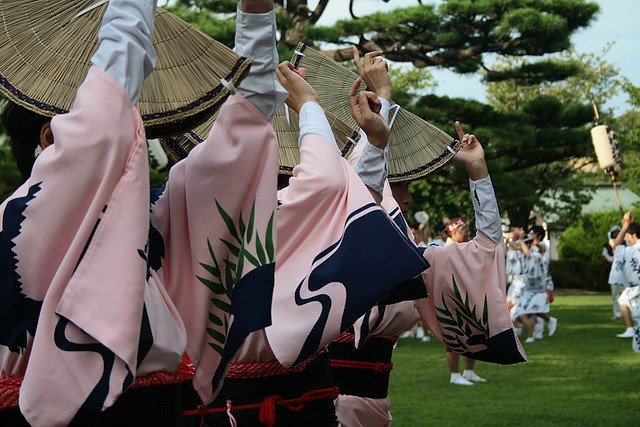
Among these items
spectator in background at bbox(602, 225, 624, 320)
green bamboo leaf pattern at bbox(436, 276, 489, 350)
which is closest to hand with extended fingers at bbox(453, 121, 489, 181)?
green bamboo leaf pattern at bbox(436, 276, 489, 350)

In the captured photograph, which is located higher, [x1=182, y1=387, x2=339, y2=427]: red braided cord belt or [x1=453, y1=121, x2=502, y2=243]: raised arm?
[x1=453, y1=121, x2=502, y2=243]: raised arm

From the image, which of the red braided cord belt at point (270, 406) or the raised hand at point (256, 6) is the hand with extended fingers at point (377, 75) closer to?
the red braided cord belt at point (270, 406)

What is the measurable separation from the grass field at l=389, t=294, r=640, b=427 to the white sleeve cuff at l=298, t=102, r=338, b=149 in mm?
5109

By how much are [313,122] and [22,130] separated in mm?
857

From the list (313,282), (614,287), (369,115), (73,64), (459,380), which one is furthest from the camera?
(614,287)

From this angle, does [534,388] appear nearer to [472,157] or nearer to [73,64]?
[472,157]

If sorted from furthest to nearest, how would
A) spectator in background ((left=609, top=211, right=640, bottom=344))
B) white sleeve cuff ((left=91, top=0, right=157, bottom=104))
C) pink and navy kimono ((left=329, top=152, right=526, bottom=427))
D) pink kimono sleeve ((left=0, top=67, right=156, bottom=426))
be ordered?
1. spectator in background ((left=609, top=211, right=640, bottom=344))
2. pink and navy kimono ((left=329, top=152, right=526, bottom=427))
3. white sleeve cuff ((left=91, top=0, right=157, bottom=104))
4. pink kimono sleeve ((left=0, top=67, right=156, bottom=426))

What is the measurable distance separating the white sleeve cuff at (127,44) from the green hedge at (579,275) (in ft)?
92.2

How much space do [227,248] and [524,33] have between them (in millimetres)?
12614

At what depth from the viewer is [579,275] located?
29.2 metres

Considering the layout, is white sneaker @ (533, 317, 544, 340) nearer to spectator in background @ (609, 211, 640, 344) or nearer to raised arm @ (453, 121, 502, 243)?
spectator in background @ (609, 211, 640, 344)

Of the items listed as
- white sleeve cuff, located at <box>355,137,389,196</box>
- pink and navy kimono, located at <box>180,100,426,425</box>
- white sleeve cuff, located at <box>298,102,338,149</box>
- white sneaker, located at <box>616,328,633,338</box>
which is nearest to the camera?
pink and navy kimono, located at <box>180,100,426,425</box>

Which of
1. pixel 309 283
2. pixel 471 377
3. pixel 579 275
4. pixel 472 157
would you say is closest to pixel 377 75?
pixel 472 157

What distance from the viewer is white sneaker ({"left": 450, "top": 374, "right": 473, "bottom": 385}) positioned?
9539 millimetres
